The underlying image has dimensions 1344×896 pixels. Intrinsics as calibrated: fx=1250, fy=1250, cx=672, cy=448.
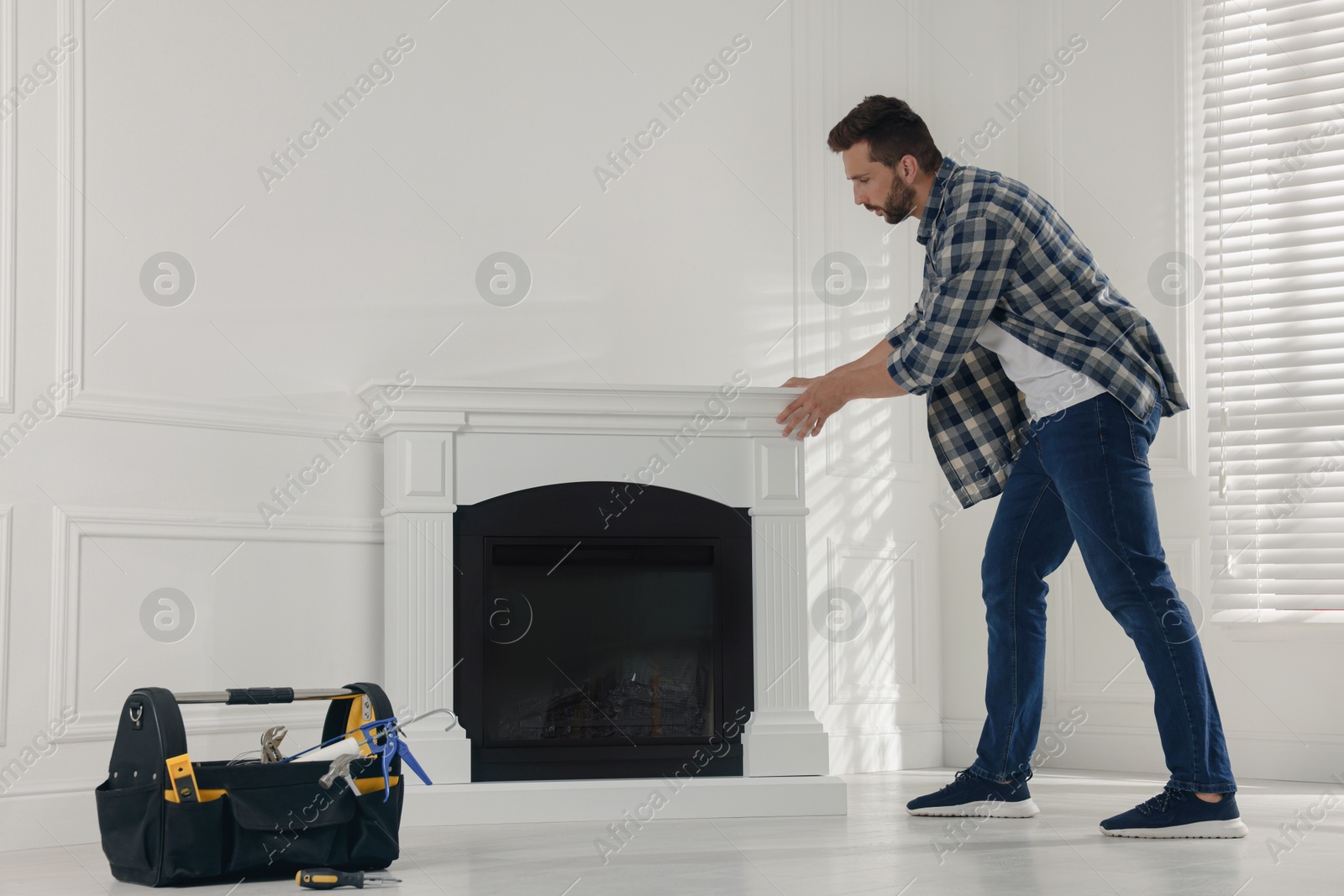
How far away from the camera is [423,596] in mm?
3000

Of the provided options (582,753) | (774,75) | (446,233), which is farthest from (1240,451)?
(446,233)

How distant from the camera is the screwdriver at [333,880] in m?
2.07

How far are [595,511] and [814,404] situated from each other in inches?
23.8

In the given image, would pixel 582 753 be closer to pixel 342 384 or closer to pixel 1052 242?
pixel 342 384

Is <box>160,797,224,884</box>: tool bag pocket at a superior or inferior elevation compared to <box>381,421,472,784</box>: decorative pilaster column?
inferior

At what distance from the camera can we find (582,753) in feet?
9.91

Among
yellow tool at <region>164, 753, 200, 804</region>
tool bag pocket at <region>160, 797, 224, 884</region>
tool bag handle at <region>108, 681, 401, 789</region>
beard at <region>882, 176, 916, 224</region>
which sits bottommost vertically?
tool bag pocket at <region>160, 797, 224, 884</region>

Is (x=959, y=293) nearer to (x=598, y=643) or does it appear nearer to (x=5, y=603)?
(x=598, y=643)

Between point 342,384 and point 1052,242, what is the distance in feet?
6.01

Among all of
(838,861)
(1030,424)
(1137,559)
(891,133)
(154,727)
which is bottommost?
(838,861)

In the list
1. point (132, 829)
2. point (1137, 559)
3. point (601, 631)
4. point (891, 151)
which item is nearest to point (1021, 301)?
point (891, 151)

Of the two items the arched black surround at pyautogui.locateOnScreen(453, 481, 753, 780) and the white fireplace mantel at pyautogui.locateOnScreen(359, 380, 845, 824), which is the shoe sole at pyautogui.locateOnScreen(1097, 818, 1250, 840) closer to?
the white fireplace mantel at pyautogui.locateOnScreen(359, 380, 845, 824)

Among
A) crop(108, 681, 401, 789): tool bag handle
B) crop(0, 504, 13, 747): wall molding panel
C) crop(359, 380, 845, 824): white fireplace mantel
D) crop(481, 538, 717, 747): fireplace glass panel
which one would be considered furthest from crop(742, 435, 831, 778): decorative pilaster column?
crop(0, 504, 13, 747): wall molding panel

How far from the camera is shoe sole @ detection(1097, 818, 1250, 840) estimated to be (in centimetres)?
243
